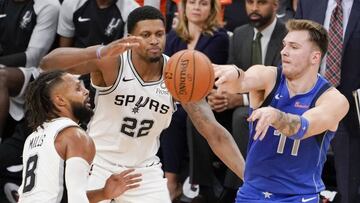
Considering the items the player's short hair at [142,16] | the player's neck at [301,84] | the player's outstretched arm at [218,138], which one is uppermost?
the player's short hair at [142,16]

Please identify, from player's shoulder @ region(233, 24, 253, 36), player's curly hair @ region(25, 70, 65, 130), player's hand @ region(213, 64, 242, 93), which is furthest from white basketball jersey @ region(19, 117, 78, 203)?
player's shoulder @ region(233, 24, 253, 36)

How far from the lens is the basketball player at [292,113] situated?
17.3 ft

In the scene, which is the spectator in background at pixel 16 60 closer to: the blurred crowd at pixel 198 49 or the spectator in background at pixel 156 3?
the blurred crowd at pixel 198 49

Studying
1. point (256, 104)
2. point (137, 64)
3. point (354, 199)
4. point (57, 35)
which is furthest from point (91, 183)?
point (57, 35)

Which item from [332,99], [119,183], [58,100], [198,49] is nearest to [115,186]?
[119,183]

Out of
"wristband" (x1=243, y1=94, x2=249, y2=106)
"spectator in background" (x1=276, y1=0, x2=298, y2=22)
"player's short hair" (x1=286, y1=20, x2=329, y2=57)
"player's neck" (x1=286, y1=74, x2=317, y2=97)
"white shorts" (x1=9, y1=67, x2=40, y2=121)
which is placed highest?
"player's short hair" (x1=286, y1=20, x2=329, y2=57)

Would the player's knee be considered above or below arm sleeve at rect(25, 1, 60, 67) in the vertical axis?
below

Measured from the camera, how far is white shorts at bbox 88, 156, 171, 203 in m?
5.80

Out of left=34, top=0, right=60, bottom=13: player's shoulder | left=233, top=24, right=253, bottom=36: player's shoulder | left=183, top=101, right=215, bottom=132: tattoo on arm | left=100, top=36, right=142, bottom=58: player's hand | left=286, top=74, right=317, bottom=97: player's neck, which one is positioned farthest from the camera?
left=34, top=0, right=60, bottom=13: player's shoulder

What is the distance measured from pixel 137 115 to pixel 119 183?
68cm

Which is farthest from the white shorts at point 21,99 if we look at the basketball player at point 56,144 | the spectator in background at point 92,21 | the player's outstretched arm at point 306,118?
the player's outstretched arm at point 306,118

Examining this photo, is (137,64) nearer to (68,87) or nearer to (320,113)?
(68,87)

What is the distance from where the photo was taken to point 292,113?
17.3ft

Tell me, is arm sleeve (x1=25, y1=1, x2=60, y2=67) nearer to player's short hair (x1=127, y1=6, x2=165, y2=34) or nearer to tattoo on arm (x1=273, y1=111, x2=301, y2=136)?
player's short hair (x1=127, y1=6, x2=165, y2=34)
